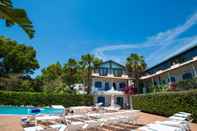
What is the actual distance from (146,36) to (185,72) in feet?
23.1

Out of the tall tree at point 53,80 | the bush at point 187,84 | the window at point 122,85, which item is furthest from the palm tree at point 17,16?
the window at point 122,85

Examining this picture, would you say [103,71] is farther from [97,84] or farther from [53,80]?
[53,80]

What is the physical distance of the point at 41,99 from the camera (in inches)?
1237

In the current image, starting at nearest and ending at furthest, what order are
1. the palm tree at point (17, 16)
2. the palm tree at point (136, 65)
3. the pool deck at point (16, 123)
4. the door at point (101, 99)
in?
the palm tree at point (17, 16) → the pool deck at point (16, 123) → the door at point (101, 99) → the palm tree at point (136, 65)

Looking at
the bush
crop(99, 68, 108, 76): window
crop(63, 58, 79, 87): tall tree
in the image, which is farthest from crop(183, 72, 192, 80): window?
crop(63, 58, 79, 87): tall tree

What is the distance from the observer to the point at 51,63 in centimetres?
4919

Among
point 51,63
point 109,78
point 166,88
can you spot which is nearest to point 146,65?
point 109,78

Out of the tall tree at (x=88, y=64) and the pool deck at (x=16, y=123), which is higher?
the tall tree at (x=88, y=64)

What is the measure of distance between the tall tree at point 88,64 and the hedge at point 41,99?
3.75 m

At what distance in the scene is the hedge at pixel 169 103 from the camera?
52.2 feet

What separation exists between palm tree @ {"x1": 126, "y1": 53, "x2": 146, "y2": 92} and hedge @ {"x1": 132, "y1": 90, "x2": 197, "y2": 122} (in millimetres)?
13662

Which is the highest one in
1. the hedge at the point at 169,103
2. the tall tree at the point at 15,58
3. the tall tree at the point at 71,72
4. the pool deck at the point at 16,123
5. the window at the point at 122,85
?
the tall tree at the point at 15,58

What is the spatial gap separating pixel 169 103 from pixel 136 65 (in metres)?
20.7

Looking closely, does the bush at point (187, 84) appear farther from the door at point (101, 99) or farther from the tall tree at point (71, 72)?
the tall tree at point (71, 72)
